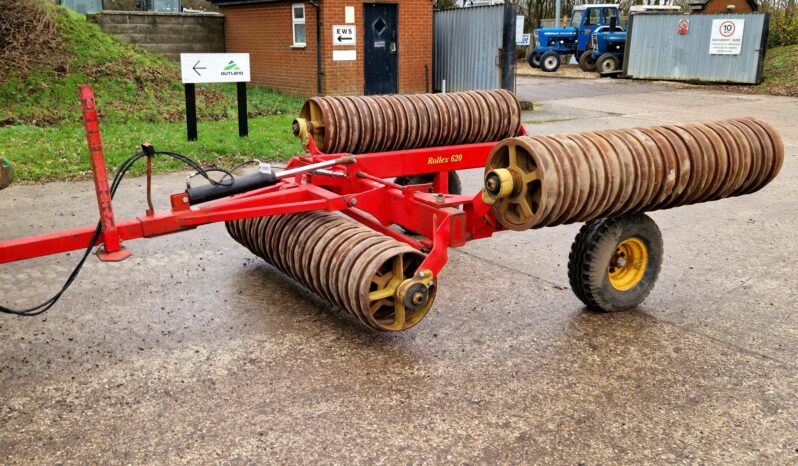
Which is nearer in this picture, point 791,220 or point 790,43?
point 791,220

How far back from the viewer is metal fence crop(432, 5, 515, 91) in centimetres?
1647

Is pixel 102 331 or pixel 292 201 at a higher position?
pixel 292 201

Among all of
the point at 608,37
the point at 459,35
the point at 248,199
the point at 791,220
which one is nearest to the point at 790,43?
the point at 608,37

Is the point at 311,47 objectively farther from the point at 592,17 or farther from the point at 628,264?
the point at 592,17

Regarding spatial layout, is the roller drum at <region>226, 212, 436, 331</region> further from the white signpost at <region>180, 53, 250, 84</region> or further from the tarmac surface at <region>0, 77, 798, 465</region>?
the white signpost at <region>180, 53, 250, 84</region>

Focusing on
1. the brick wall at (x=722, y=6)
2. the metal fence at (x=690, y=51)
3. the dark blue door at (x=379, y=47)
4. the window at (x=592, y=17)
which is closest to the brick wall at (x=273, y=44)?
the dark blue door at (x=379, y=47)

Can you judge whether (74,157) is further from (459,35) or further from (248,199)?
(459,35)

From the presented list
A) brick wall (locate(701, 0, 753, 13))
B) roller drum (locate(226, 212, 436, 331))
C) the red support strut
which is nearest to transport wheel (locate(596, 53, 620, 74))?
brick wall (locate(701, 0, 753, 13))

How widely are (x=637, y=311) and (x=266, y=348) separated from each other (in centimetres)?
251

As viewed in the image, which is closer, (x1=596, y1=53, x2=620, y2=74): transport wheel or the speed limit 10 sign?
the speed limit 10 sign

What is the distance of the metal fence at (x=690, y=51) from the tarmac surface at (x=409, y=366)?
1841 centimetres

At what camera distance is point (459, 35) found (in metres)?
17.5

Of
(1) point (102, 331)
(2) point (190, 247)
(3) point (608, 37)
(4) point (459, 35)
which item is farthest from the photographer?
(3) point (608, 37)

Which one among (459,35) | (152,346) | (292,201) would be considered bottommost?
(152,346)
